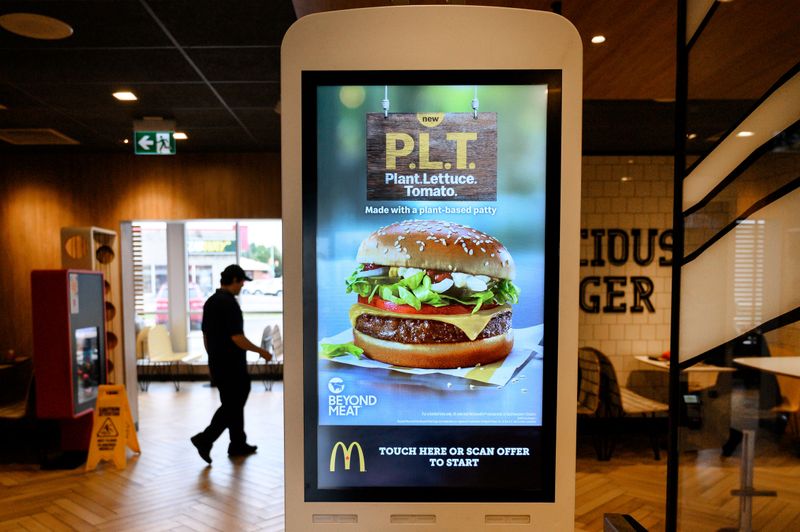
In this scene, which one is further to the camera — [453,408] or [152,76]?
[152,76]

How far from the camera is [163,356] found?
7.65 m

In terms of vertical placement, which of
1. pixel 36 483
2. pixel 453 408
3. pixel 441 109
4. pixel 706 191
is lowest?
pixel 36 483

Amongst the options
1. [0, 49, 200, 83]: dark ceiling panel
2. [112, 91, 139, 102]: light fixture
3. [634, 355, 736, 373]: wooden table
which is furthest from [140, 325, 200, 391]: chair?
[634, 355, 736, 373]: wooden table

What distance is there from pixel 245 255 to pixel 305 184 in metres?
8.13

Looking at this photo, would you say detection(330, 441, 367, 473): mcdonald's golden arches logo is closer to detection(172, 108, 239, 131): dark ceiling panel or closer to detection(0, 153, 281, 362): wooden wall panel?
detection(172, 108, 239, 131): dark ceiling panel

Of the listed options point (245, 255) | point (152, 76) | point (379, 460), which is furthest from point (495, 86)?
point (245, 255)

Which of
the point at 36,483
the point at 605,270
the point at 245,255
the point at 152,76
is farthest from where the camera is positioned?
the point at 245,255

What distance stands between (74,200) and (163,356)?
9.44 feet

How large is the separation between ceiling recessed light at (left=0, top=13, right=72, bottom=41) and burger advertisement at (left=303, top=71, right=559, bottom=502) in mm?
2645

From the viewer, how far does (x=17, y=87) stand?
3.90 meters

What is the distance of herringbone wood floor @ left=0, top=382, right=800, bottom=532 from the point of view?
3.33 m

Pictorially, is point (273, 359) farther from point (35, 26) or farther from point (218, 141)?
point (35, 26)

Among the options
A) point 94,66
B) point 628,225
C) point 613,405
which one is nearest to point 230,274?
point 94,66

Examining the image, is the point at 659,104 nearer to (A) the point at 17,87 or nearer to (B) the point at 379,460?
(B) the point at 379,460
